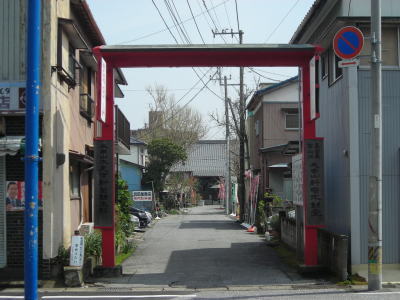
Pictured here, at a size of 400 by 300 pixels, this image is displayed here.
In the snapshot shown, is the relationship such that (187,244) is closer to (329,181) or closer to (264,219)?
(264,219)

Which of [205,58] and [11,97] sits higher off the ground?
[205,58]

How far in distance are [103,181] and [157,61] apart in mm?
3271

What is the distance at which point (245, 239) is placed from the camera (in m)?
22.2

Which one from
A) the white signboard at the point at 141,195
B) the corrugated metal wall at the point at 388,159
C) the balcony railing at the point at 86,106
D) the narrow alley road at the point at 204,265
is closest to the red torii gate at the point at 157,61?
the narrow alley road at the point at 204,265

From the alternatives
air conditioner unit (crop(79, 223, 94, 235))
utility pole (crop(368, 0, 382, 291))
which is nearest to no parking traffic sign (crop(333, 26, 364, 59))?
utility pole (crop(368, 0, 382, 291))

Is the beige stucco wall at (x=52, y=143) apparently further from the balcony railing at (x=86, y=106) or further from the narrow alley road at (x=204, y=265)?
the balcony railing at (x=86, y=106)

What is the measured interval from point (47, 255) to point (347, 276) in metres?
6.51

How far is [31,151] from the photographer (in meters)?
4.68

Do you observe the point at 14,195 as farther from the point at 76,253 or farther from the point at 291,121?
the point at 291,121

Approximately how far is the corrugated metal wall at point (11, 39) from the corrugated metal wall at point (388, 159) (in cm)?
785

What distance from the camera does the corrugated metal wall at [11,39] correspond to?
1162 centimetres

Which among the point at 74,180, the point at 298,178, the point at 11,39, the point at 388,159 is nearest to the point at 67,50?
the point at 11,39

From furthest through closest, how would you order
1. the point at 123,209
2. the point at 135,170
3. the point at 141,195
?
the point at 135,170 < the point at 141,195 < the point at 123,209

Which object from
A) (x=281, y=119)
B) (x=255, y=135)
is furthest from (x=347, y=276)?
(x=255, y=135)
